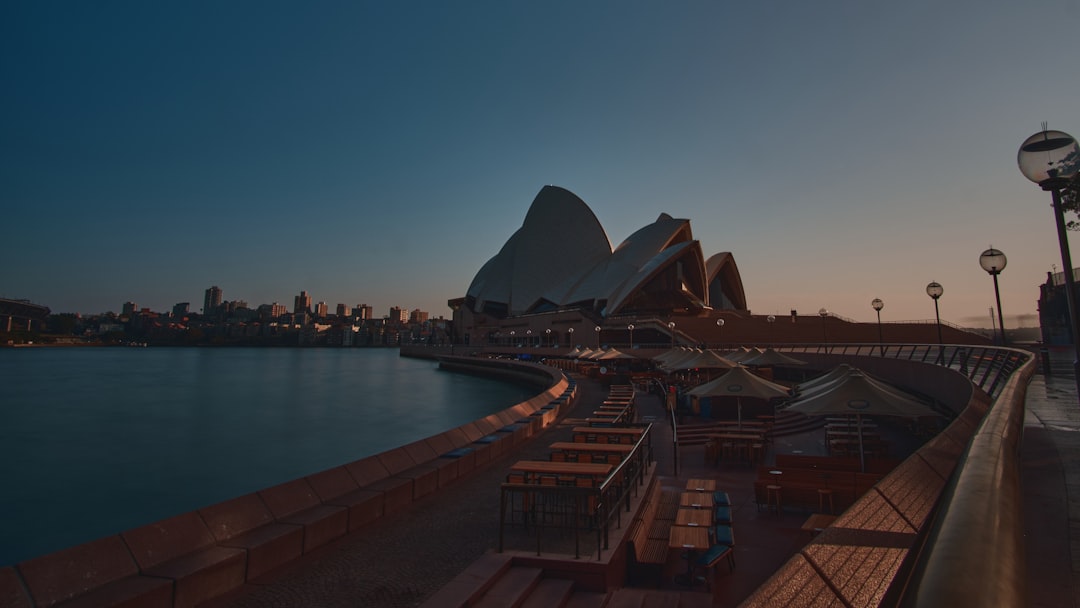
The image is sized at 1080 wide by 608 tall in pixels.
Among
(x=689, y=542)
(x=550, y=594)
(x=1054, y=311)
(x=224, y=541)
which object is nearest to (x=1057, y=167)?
(x=689, y=542)

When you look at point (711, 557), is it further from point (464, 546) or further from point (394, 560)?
point (394, 560)

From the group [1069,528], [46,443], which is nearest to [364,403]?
[46,443]

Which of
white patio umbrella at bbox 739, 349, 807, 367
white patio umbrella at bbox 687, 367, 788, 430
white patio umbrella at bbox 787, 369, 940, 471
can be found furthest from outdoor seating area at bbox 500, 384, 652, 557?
white patio umbrella at bbox 739, 349, 807, 367

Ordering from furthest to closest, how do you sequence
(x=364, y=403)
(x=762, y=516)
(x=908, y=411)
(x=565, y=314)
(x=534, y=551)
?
1. (x=565, y=314)
2. (x=364, y=403)
3. (x=908, y=411)
4. (x=762, y=516)
5. (x=534, y=551)

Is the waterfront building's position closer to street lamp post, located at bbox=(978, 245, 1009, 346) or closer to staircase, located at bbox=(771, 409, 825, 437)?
staircase, located at bbox=(771, 409, 825, 437)

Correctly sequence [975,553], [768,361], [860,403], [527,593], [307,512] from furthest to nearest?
[768,361]
[860,403]
[307,512]
[527,593]
[975,553]

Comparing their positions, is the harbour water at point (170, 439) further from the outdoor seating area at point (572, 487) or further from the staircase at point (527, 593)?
the staircase at point (527, 593)

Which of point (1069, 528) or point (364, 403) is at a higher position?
point (1069, 528)

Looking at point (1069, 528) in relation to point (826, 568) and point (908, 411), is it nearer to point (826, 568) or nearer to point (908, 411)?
point (826, 568)
